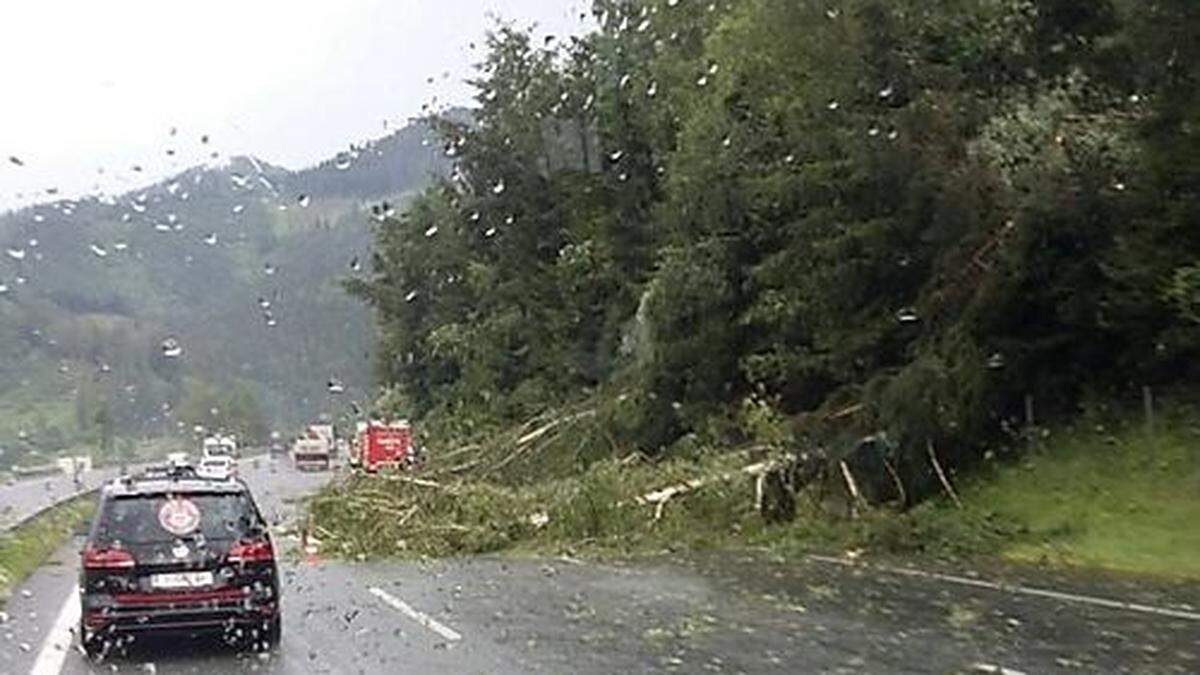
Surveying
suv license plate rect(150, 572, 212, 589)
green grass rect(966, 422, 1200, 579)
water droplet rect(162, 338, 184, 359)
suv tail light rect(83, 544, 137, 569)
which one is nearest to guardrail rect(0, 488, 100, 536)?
water droplet rect(162, 338, 184, 359)

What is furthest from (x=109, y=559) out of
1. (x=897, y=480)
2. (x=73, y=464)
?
(x=73, y=464)

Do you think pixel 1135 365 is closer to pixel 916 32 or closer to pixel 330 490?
pixel 916 32

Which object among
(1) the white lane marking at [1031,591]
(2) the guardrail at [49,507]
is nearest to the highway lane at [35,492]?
(2) the guardrail at [49,507]

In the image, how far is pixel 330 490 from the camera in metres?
30.9

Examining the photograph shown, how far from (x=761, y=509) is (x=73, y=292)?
29702 millimetres

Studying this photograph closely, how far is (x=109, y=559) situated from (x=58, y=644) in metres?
1.92

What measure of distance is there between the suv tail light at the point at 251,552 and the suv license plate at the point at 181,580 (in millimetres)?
300

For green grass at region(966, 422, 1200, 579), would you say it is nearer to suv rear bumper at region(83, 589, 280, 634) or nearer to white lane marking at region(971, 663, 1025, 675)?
white lane marking at region(971, 663, 1025, 675)

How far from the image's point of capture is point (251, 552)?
14.4 metres

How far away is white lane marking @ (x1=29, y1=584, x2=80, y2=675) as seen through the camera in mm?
13594

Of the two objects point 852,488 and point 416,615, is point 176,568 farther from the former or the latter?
point 852,488

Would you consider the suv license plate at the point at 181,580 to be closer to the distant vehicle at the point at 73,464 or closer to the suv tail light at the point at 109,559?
the suv tail light at the point at 109,559

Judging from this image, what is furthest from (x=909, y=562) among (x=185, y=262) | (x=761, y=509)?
(x=185, y=262)

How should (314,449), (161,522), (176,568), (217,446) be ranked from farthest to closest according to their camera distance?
(314,449), (217,446), (161,522), (176,568)
